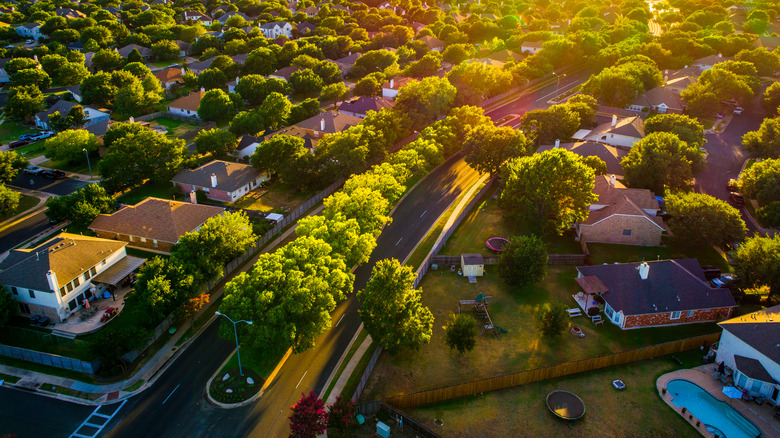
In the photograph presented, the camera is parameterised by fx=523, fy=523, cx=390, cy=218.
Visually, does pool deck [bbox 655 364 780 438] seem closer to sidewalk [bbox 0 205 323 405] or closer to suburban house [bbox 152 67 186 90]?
sidewalk [bbox 0 205 323 405]

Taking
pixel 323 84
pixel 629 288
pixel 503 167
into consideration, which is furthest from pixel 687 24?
pixel 629 288

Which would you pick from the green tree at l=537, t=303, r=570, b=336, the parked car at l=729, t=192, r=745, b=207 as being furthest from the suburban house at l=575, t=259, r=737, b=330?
the parked car at l=729, t=192, r=745, b=207

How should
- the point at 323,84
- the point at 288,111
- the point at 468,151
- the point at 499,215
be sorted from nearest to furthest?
the point at 499,215
the point at 468,151
the point at 288,111
the point at 323,84

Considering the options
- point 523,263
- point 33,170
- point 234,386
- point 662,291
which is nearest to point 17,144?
point 33,170

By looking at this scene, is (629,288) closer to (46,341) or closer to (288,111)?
(46,341)

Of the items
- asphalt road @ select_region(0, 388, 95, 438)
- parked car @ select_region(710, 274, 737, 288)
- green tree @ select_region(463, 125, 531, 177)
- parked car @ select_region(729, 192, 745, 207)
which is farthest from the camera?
green tree @ select_region(463, 125, 531, 177)

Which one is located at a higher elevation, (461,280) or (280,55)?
(280,55)

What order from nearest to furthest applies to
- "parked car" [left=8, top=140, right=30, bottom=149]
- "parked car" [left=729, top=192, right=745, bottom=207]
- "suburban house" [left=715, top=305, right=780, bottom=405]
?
"suburban house" [left=715, top=305, right=780, bottom=405]
"parked car" [left=729, top=192, right=745, bottom=207]
"parked car" [left=8, top=140, right=30, bottom=149]
